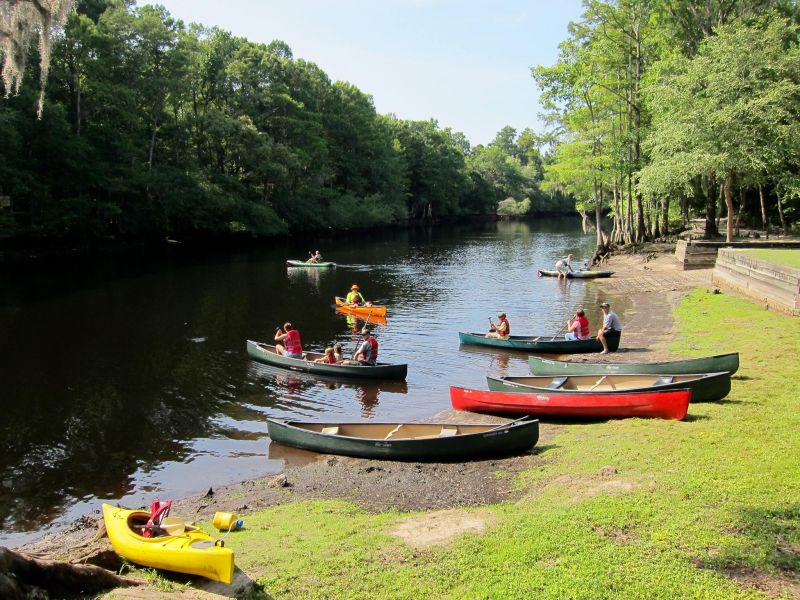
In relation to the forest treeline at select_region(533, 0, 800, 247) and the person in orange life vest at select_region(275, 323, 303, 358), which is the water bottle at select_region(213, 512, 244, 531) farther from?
the forest treeline at select_region(533, 0, 800, 247)

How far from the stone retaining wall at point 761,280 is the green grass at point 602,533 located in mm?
9863

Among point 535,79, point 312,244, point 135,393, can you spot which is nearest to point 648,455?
point 135,393

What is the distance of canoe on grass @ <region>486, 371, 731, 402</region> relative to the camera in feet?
44.3

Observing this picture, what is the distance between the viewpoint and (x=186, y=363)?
2180 cm

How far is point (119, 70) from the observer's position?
53875mm

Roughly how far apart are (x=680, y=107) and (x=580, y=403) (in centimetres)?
2597

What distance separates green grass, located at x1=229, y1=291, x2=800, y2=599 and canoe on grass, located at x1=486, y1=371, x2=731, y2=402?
4.60ft

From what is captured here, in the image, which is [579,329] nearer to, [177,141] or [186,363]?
[186,363]

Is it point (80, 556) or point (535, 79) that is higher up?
point (535, 79)

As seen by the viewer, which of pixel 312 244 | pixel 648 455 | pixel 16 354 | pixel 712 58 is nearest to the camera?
pixel 648 455

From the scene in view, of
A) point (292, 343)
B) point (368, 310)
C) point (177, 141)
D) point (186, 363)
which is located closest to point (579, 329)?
point (292, 343)

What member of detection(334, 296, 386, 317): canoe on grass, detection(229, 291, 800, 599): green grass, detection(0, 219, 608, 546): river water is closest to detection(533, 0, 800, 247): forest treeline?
detection(0, 219, 608, 546): river water

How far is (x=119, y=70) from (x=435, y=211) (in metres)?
70.1

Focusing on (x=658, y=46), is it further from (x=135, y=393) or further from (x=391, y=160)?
(x=391, y=160)
